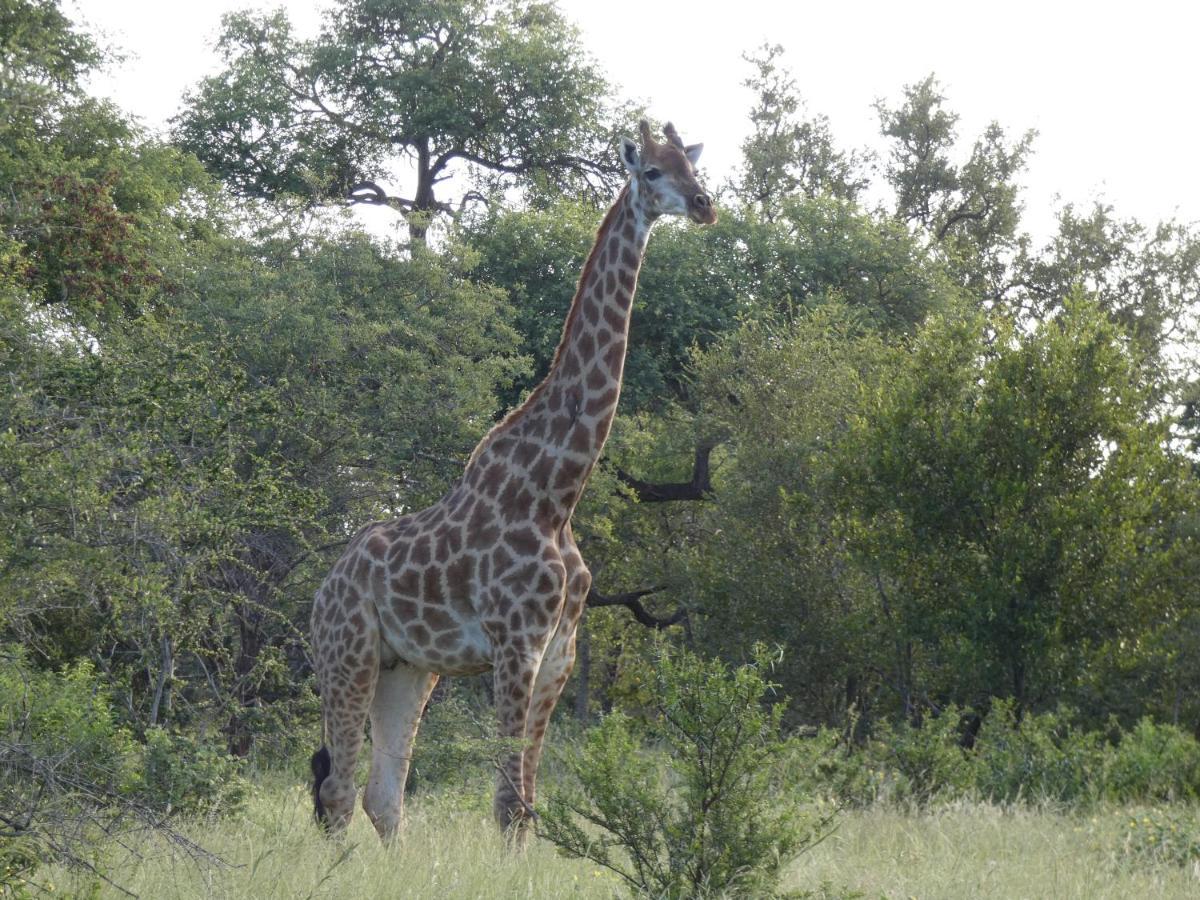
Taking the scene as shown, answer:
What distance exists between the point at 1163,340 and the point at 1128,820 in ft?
87.5

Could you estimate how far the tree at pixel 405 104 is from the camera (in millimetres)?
33094

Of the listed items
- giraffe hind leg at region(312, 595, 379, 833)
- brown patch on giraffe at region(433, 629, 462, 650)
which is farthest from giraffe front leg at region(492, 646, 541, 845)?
giraffe hind leg at region(312, 595, 379, 833)

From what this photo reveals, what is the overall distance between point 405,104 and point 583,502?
14507 millimetres

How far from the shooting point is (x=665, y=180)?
31.2 feet

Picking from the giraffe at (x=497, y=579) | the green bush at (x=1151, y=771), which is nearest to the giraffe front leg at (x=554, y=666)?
the giraffe at (x=497, y=579)

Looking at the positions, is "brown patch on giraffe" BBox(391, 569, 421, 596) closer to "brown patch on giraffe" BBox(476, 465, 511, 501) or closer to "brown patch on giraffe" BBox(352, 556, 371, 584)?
"brown patch on giraffe" BBox(352, 556, 371, 584)

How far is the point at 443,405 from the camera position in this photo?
20047 millimetres

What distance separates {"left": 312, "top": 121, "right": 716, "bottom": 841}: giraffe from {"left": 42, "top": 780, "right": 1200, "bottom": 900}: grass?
1.73 ft

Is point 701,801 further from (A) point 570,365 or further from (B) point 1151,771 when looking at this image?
(B) point 1151,771

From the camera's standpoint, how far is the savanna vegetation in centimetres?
795

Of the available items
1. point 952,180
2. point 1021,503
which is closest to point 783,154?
point 952,180

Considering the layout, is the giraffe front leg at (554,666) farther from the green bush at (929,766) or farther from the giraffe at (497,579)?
the green bush at (929,766)

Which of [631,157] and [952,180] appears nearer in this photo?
[631,157]

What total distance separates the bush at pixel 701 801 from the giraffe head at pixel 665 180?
3.24m
